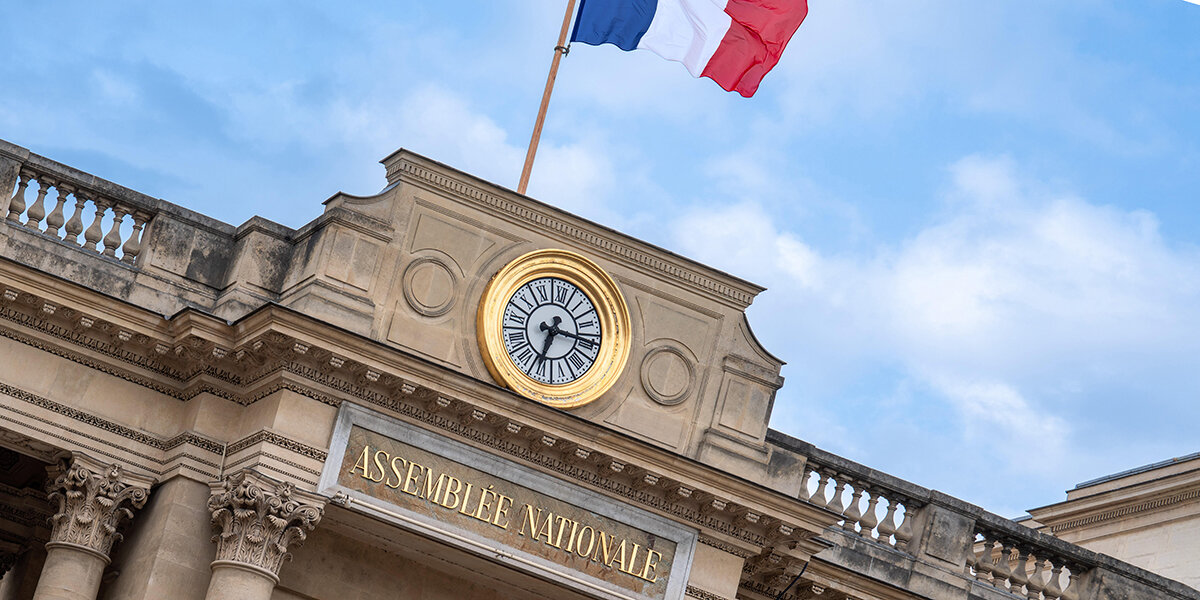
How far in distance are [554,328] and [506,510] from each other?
2.26m

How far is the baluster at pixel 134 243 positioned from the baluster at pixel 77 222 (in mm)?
538

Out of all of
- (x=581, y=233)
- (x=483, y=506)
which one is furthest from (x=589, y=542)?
(x=581, y=233)

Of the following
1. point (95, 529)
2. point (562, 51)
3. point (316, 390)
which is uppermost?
point (562, 51)

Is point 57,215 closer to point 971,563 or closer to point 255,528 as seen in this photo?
point 255,528

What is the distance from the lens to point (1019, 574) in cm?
2758

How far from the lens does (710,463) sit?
24.7 metres

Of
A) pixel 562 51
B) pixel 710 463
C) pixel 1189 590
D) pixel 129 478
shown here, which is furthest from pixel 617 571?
pixel 1189 590

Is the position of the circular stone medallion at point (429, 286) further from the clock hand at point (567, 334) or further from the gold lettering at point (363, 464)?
the gold lettering at point (363, 464)

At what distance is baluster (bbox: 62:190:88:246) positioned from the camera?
23803mm

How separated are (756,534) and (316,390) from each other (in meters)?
5.67

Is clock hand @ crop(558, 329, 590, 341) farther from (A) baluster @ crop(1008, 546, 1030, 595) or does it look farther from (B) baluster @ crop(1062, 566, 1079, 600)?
(B) baluster @ crop(1062, 566, 1079, 600)

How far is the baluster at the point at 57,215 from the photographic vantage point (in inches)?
935

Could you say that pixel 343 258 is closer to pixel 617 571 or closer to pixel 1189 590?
pixel 617 571

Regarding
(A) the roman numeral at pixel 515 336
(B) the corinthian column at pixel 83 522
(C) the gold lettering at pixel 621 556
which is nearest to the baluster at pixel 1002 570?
(C) the gold lettering at pixel 621 556
